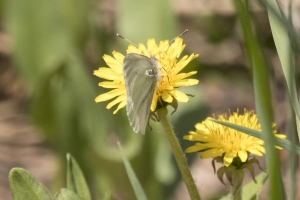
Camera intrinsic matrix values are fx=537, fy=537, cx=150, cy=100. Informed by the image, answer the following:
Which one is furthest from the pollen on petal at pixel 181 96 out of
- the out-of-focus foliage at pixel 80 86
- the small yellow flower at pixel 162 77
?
the out-of-focus foliage at pixel 80 86

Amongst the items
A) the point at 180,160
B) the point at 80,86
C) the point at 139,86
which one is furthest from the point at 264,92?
the point at 80,86

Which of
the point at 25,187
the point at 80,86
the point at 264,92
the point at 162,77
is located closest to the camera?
the point at 264,92

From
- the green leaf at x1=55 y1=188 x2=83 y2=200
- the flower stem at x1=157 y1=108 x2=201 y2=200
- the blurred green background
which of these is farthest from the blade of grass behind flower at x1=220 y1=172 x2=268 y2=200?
the blurred green background

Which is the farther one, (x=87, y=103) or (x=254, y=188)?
(x=87, y=103)

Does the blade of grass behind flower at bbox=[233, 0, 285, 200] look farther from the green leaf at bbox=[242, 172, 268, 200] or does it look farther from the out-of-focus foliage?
the out-of-focus foliage

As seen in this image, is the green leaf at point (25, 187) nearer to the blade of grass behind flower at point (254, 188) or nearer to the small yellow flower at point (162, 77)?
the small yellow flower at point (162, 77)

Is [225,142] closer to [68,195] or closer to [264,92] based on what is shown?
[68,195]

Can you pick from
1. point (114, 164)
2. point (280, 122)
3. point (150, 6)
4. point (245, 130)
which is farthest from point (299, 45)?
point (280, 122)
